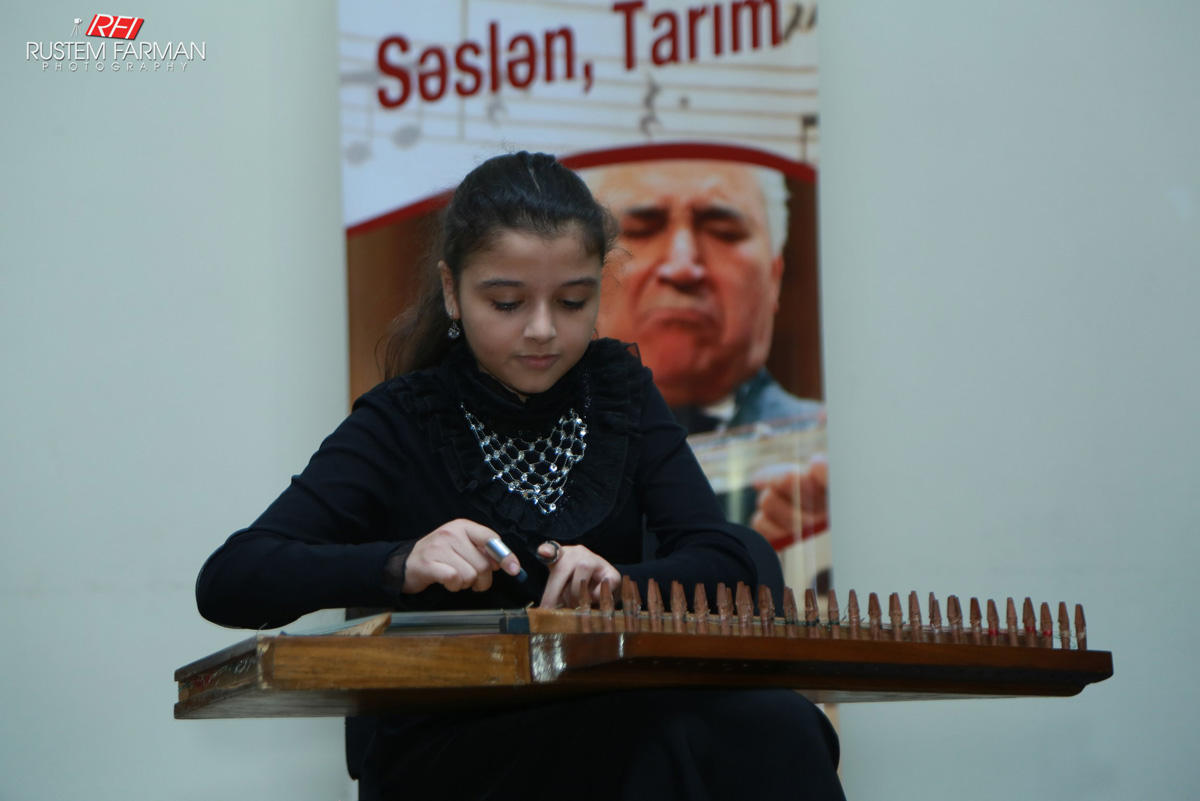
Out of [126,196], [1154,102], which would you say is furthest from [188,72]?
[1154,102]

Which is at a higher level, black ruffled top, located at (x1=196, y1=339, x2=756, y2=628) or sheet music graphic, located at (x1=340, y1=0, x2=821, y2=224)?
sheet music graphic, located at (x1=340, y1=0, x2=821, y2=224)

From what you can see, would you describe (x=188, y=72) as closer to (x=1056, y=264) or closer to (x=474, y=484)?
(x=474, y=484)

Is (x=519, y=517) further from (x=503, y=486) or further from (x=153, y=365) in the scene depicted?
(x=153, y=365)

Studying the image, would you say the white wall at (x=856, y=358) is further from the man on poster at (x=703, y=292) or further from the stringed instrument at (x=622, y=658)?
the stringed instrument at (x=622, y=658)

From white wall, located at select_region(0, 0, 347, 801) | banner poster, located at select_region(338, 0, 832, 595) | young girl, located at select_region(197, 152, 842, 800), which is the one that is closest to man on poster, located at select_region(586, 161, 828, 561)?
banner poster, located at select_region(338, 0, 832, 595)

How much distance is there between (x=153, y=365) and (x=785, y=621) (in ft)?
6.53

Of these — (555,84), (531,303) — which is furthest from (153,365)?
(531,303)

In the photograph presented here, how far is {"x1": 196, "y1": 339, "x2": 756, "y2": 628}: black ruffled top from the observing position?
153 cm

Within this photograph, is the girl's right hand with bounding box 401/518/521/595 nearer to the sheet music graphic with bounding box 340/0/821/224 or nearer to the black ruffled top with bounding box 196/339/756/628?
the black ruffled top with bounding box 196/339/756/628

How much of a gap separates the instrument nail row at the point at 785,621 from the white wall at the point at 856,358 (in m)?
1.78

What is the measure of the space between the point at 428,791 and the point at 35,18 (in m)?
2.16

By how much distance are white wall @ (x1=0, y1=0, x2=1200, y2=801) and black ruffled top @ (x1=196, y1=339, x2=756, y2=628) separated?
4.23ft

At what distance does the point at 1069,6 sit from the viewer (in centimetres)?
322

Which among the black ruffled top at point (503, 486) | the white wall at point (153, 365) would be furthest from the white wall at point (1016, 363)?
the black ruffled top at point (503, 486)
